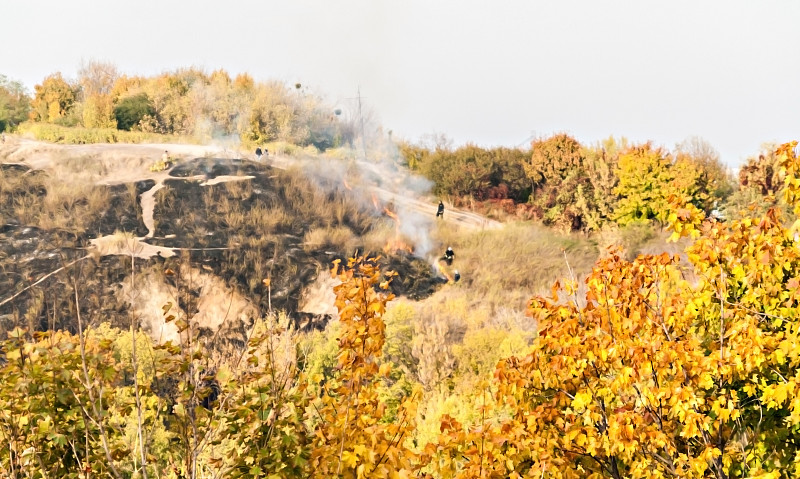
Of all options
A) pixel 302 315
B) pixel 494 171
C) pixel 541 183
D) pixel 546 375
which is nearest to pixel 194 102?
pixel 494 171

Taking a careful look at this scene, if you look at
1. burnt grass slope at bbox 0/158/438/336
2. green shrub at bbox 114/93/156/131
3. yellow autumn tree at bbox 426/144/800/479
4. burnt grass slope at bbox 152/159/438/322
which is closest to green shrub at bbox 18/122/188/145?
green shrub at bbox 114/93/156/131

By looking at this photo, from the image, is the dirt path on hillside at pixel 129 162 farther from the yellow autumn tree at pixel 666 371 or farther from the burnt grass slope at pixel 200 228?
the yellow autumn tree at pixel 666 371

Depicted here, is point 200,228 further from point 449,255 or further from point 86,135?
point 86,135

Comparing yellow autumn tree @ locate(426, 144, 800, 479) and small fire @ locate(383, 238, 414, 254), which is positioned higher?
yellow autumn tree @ locate(426, 144, 800, 479)

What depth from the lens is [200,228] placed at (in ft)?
68.1

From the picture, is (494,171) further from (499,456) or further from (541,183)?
(499,456)

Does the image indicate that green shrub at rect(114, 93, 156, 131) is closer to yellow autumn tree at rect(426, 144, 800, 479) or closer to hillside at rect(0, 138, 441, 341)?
hillside at rect(0, 138, 441, 341)

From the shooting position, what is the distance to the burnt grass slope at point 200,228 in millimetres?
17500

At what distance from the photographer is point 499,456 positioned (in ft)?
13.4

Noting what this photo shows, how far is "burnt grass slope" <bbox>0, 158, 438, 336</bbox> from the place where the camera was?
17.5 metres

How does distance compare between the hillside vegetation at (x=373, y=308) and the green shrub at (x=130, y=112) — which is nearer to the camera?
the hillside vegetation at (x=373, y=308)

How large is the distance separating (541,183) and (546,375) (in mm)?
24534

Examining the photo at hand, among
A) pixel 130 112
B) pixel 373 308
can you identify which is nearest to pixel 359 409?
pixel 373 308

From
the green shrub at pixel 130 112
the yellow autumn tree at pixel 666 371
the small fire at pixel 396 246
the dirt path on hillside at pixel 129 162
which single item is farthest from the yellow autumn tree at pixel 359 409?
the green shrub at pixel 130 112
